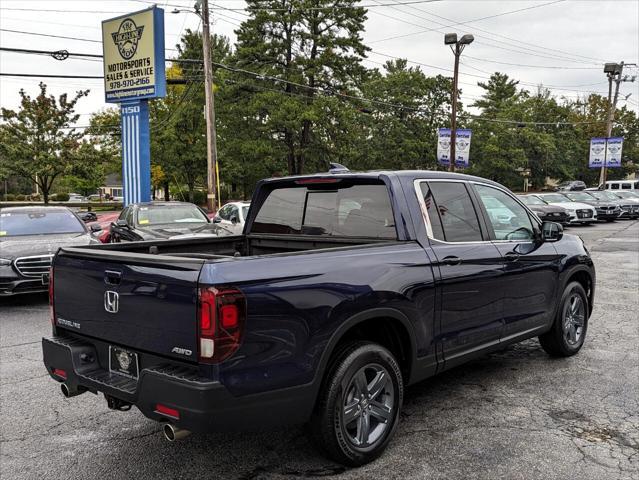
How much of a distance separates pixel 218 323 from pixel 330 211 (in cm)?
185

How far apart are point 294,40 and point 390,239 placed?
112 feet

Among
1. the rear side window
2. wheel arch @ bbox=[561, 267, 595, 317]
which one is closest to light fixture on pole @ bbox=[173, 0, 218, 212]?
wheel arch @ bbox=[561, 267, 595, 317]

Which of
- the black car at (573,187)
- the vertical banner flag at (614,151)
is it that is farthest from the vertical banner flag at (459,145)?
the vertical banner flag at (614,151)

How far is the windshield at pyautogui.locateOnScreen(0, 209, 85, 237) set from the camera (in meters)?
9.42

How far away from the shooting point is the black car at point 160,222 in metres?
10.8

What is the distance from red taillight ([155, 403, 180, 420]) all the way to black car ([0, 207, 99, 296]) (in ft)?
17.5

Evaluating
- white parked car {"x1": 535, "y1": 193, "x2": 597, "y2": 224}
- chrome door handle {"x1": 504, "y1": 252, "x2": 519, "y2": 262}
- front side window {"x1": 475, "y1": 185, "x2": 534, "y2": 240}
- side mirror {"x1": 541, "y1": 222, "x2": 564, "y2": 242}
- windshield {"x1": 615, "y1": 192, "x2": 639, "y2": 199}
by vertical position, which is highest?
front side window {"x1": 475, "y1": 185, "x2": 534, "y2": 240}

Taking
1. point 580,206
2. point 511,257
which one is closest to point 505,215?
point 511,257

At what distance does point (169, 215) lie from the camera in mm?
12062

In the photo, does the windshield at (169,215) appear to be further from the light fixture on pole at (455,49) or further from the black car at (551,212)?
the light fixture on pole at (455,49)

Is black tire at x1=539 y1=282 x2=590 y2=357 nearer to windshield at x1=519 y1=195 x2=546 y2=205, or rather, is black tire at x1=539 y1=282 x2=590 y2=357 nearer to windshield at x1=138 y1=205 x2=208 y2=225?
windshield at x1=138 y1=205 x2=208 y2=225

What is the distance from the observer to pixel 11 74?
832 inches

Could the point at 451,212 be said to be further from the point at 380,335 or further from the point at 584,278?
the point at 584,278

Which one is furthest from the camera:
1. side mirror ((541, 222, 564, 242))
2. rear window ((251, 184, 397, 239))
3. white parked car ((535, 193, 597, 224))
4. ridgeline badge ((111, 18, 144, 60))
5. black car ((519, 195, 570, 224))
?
white parked car ((535, 193, 597, 224))
